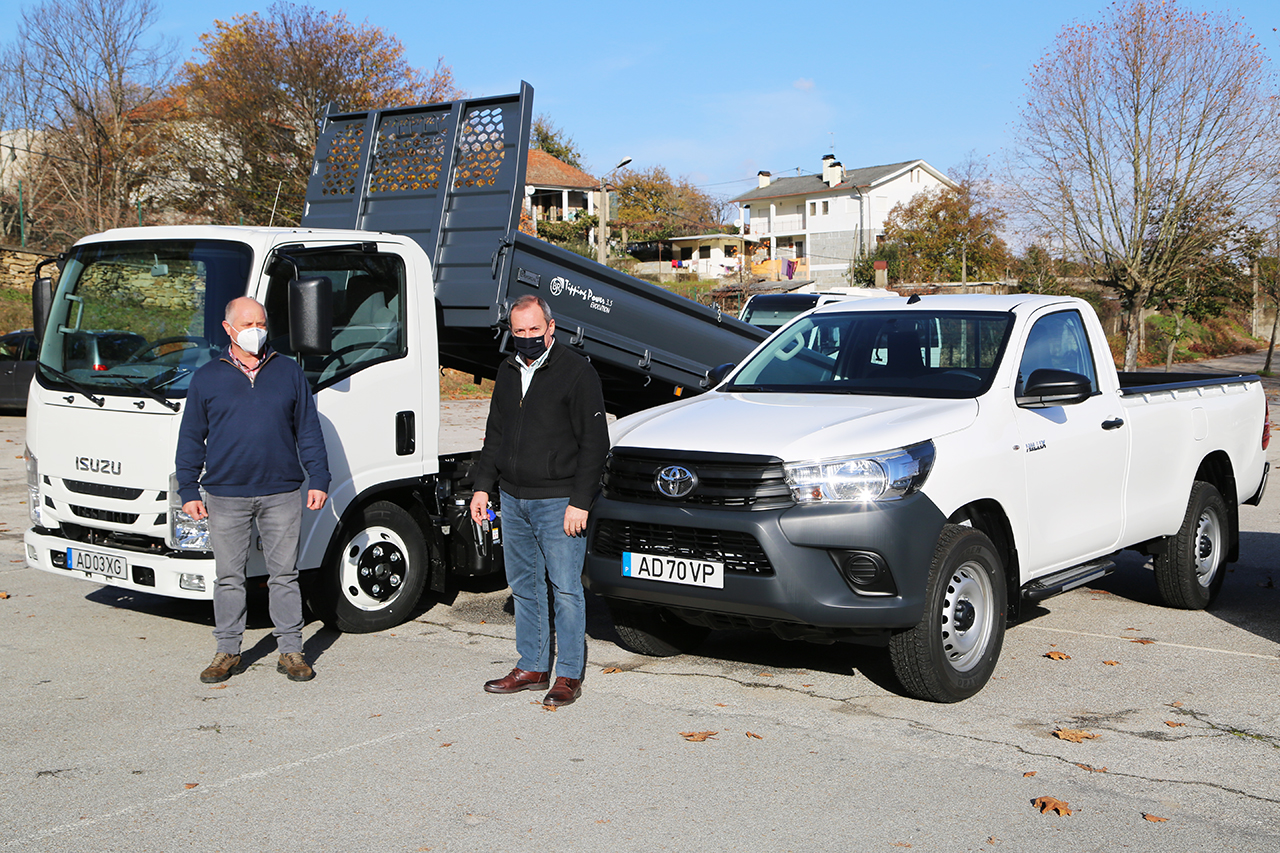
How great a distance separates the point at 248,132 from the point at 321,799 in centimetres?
3733

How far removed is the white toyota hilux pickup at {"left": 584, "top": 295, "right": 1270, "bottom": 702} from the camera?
16.5 ft

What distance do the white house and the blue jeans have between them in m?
70.9

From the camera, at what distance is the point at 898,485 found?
16.7 ft

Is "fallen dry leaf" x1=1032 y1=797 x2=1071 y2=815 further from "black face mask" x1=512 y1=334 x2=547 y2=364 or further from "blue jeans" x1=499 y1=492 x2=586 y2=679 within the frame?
"black face mask" x1=512 y1=334 x2=547 y2=364

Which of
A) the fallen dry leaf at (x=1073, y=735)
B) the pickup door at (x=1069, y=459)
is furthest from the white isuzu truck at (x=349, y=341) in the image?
the fallen dry leaf at (x=1073, y=735)

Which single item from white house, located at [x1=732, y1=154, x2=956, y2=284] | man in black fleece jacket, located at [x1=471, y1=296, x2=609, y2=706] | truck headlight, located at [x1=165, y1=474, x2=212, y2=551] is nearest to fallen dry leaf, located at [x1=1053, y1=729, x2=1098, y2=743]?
man in black fleece jacket, located at [x1=471, y1=296, x2=609, y2=706]

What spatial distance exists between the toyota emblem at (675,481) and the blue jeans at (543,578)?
0.46 meters

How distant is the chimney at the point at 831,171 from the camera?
8444cm

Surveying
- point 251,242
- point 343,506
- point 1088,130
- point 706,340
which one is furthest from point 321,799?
point 1088,130

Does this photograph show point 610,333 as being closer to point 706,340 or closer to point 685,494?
point 706,340

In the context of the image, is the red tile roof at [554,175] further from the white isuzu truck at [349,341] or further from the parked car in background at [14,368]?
the white isuzu truck at [349,341]

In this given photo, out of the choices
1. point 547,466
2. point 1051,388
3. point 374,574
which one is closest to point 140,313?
point 374,574

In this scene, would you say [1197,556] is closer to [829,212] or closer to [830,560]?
[830,560]

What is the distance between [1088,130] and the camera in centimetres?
3412
